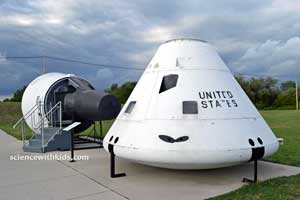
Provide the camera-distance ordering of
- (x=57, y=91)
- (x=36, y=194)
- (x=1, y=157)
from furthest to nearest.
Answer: (x=57, y=91)
(x=1, y=157)
(x=36, y=194)

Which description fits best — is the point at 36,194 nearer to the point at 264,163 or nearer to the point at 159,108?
the point at 159,108

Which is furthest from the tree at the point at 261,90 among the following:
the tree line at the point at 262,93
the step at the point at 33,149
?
the step at the point at 33,149

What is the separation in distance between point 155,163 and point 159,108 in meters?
1.03

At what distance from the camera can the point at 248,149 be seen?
5332 mm

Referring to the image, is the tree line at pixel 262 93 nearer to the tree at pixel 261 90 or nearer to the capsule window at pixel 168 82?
the tree at pixel 261 90

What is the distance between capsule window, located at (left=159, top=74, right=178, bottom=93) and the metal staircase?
545cm

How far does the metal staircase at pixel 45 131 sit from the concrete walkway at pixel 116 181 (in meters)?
2.31

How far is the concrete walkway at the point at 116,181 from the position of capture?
5.14 m

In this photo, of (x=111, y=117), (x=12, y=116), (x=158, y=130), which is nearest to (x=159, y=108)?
(x=158, y=130)

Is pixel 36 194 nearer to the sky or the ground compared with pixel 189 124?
nearer to the ground

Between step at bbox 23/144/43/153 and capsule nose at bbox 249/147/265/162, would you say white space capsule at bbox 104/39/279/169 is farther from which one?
step at bbox 23/144/43/153

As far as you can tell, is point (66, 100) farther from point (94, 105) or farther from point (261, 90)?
point (261, 90)

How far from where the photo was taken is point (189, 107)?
568 centimetres

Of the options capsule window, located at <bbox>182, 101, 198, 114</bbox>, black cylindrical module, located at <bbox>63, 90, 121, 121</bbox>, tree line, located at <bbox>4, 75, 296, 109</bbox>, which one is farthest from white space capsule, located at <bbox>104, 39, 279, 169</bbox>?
tree line, located at <bbox>4, 75, 296, 109</bbox>
